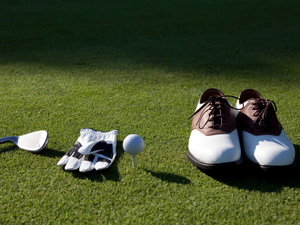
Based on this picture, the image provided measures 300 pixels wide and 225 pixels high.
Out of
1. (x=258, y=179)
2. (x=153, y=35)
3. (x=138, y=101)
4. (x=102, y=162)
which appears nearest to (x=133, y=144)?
Result: (x=102, y=162)

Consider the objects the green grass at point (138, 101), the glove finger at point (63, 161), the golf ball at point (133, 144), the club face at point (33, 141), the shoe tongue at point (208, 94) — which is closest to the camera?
the green grass at point (138, 101)

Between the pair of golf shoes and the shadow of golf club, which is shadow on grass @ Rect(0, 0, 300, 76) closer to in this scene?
the pair of golf shoes

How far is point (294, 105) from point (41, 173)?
178 cm

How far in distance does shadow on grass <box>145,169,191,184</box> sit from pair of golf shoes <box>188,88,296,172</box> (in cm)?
10

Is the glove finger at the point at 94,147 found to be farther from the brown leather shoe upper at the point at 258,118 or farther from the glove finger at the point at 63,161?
the brown leather shoe upper at the point at 258,118

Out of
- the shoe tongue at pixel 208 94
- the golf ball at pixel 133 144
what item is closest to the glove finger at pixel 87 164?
the golf ball at pixel 133 144

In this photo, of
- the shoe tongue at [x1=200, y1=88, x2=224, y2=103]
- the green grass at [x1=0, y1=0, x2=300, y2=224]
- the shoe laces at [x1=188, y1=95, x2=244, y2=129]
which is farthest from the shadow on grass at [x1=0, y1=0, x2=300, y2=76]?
the shoe laces at [x1=188, y1=95, x2=244, y2=129]

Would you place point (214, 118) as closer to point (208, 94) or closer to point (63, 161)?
point (208, 94)

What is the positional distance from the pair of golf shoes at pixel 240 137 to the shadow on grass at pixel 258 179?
0.14 feet

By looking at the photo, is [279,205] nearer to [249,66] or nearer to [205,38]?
[249,66]

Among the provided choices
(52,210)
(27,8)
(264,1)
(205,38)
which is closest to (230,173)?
(52,210)

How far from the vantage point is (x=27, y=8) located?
5867 mm

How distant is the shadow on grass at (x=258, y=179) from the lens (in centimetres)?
129

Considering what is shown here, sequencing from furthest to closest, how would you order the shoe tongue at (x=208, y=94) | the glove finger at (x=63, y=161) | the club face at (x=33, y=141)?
the shoe tongue at (x=208, y=94), the club face at (x=33, y=141), the glove finger at (x=63, y=161)
